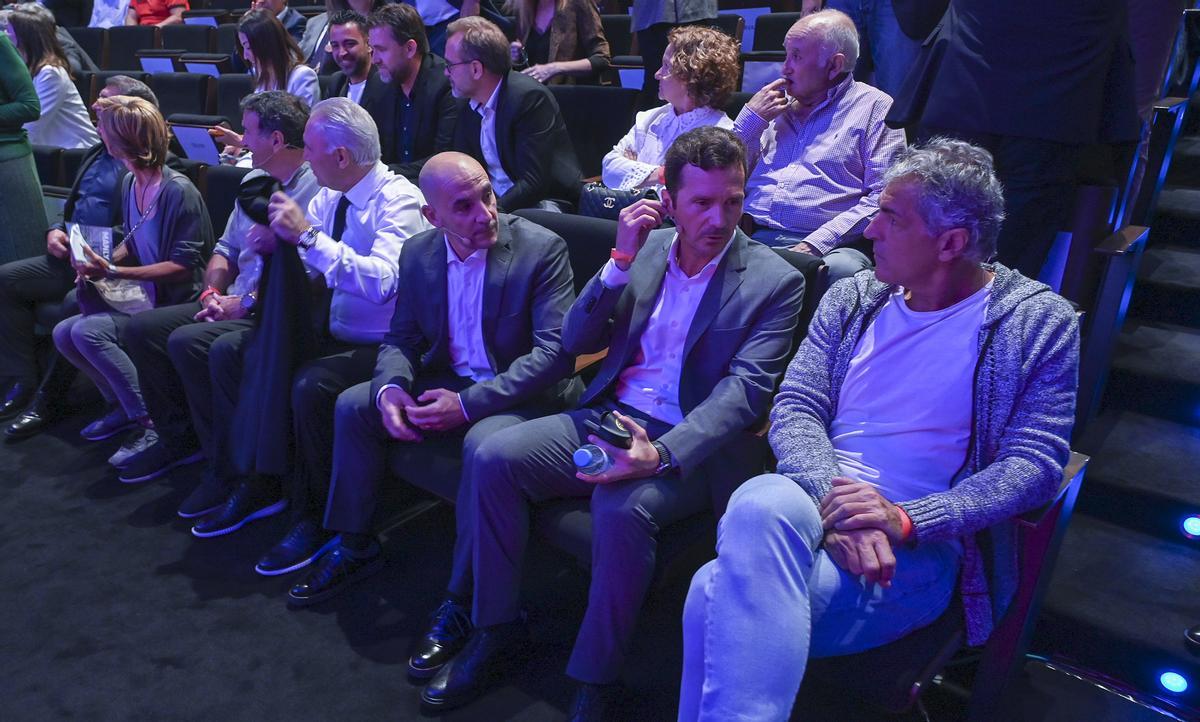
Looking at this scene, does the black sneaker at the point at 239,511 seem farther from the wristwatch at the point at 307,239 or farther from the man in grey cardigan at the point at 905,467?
the man in grey cardigan at the point at 905,467

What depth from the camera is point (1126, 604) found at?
5.78 ft

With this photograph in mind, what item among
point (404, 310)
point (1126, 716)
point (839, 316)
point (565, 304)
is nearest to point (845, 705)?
point (1126, 716)

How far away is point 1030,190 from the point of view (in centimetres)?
203

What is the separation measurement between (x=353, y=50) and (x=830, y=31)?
6.51 feet

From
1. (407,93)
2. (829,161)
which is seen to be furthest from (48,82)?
(829,161)

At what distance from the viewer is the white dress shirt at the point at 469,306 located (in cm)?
212

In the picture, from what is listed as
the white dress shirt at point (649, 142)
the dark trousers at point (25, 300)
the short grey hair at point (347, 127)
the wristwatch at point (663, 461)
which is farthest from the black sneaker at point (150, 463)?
the wristwatch at point (663, 461)

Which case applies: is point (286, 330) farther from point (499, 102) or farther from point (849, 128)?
point (849, 128)

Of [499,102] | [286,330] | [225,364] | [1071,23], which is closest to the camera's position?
[1071,23]

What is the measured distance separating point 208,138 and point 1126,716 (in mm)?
3526

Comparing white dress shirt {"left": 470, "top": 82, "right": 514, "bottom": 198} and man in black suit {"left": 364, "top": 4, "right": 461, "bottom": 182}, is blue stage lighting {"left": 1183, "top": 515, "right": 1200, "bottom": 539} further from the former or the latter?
man in black suit {"left": 364, "top": 4, "right": 461, "bottom": 182}

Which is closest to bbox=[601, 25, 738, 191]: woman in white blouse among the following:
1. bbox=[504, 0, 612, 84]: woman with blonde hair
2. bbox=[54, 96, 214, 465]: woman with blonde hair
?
bbox=[504, 0, 612, 84]: woman with blonde hair

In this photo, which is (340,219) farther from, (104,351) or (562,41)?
(562,41)

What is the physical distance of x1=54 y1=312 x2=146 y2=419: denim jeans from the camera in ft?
9.41
